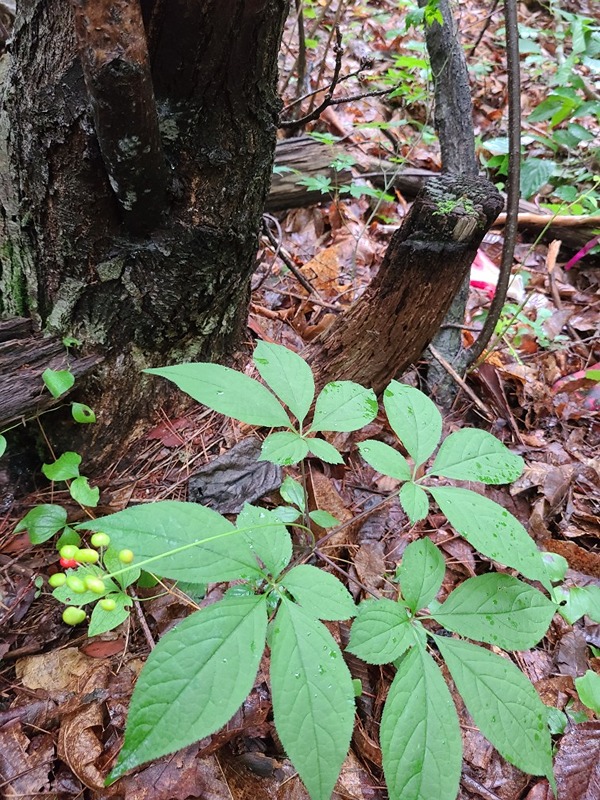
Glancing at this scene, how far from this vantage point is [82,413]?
1.45 m

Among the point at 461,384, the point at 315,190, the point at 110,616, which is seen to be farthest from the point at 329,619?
the point at 315,190

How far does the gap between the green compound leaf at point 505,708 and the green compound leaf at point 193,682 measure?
0.42 metres

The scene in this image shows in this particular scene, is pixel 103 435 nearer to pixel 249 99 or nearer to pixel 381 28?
pixel 249 99

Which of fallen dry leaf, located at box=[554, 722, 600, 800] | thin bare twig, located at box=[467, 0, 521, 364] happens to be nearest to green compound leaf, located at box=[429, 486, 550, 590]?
fallen dry leaf, located at box=[554, 722, 600, 800]

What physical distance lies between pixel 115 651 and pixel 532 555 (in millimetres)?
1054

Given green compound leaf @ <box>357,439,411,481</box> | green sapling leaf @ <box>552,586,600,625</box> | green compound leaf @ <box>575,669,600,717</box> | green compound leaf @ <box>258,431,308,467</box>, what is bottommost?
green compound leaf @ <box>575,669,600,717</box>

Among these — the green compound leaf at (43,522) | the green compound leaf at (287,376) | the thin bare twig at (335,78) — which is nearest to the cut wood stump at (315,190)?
the thin bare twig at (335,78)

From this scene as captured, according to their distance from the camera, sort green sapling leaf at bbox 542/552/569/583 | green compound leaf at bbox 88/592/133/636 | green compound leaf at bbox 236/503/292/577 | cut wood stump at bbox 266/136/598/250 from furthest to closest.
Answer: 1. cut wood stump at bbox 266/136/598/250
2. green sapling leaf at bbox 542/552/569/583
3. green compound leaf at bbox 88/592/133/636
4. green compound leaf at bbox 236/503/292/577

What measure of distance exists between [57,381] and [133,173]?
581 millimetres

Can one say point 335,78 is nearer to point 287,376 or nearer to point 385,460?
point 287,376

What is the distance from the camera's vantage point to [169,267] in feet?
4.57

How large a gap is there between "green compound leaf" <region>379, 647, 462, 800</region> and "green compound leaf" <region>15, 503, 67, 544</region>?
3.21 feet

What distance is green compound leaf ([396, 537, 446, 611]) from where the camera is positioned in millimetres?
1005

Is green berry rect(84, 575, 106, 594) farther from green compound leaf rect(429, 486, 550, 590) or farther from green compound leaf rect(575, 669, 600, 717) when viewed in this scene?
green compound leaf rect(575, 669, 600, 717)
